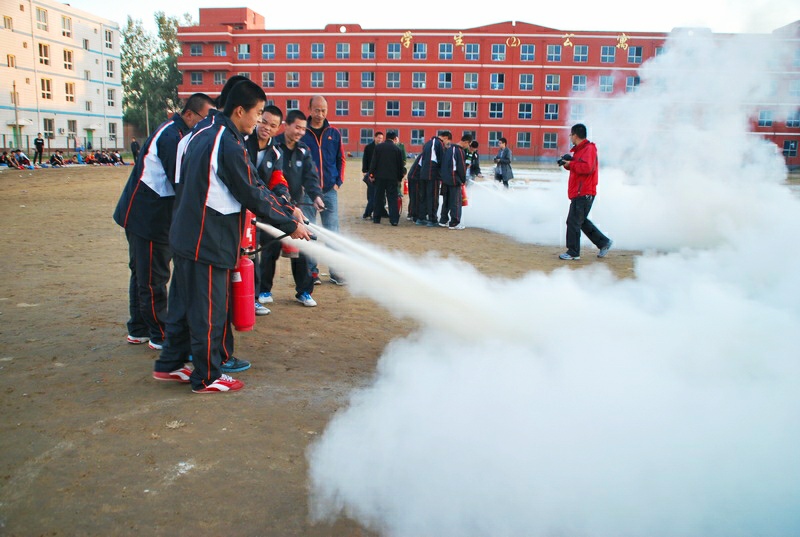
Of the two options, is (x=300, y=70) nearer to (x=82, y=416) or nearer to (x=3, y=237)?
(x=3, y=237)

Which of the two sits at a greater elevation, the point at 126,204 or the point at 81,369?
the point at 126,204

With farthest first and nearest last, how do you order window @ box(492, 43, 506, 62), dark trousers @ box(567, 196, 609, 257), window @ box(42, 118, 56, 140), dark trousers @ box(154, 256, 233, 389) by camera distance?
window @ box(492, 43, 506, 62), window @ box(42, 118, 56, 140), dark trousers @ box(567, 196, 609, 257), dark trousers @ box(154, 256, 233, 389)

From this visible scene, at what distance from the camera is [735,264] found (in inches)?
258

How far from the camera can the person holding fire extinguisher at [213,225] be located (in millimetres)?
3684

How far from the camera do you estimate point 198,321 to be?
12.6 feet

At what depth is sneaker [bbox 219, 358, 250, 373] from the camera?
439cm

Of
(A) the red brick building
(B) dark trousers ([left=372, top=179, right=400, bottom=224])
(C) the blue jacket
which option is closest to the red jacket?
(C) the blue jacket

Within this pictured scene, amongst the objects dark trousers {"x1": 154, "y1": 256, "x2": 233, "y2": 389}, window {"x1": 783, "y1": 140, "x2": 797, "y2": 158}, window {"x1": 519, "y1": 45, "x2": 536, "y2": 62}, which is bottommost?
dark trousers {"x1": 154, "y1": 256, "x2": 233, "y2": 389}

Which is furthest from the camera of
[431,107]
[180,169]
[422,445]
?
[431,107]

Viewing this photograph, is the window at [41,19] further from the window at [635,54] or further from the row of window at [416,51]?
the window at [635,54]

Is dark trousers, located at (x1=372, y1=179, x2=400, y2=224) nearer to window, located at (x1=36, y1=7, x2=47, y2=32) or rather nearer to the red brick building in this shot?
the red brick building

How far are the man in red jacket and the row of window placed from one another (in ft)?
143

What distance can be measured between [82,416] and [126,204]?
170cm

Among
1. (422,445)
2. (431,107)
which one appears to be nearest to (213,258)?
(422,445)
